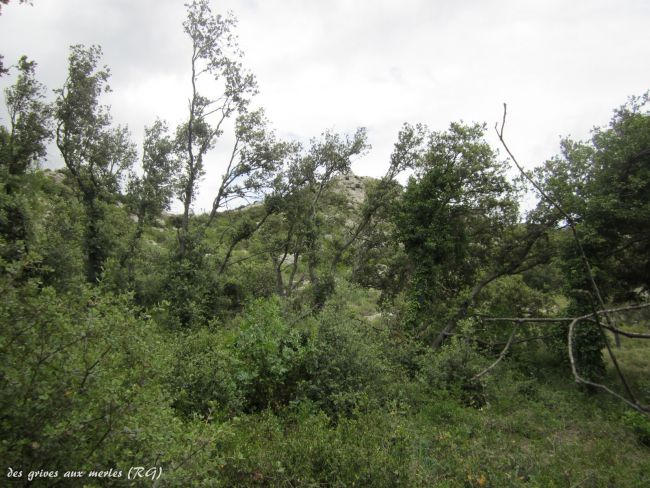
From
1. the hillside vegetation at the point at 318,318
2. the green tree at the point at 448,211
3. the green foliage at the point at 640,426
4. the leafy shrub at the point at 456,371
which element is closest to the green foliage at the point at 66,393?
the hillside vegetation at the point at 318,318

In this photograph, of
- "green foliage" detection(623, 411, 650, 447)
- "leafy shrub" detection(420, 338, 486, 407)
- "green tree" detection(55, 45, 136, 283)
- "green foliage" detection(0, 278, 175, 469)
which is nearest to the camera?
"green foliage" detection(0, 278, 175, 469)

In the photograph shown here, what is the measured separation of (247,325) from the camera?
974cm

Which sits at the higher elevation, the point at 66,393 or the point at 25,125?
the point at 25,125

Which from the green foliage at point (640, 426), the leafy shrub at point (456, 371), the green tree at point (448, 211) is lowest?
the green foliage at point (640, 426)

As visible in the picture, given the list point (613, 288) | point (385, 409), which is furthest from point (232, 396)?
point (613, 288)

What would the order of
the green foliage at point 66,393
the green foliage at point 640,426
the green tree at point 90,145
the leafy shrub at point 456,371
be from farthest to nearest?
the green tree at point 90,145, the leafy shrub at point 456,371, the green foliage at point 640,426, the green foliage at point 66,393

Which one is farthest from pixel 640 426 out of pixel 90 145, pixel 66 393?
pixel 90 145

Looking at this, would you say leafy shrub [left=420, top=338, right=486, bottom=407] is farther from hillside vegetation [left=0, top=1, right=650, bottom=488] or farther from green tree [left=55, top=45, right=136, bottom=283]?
green tree [left=55, top=45, right=136, bottom=283]

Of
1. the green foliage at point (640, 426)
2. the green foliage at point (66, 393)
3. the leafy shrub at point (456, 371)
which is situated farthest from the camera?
the leafy shrub at point (456, 371)

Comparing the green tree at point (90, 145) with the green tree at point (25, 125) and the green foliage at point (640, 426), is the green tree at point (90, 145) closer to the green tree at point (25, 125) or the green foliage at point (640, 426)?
the green tree at point (25, 125)

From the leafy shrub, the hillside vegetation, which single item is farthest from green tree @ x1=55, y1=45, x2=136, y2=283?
the leafy shrub

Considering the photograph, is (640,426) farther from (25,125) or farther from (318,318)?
(25,125)

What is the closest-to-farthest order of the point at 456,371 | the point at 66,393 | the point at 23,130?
1. the point at 66,393
2. the point at 456,371
3. the point at 23,130

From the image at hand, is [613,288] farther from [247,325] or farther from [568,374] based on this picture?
[247,325]
